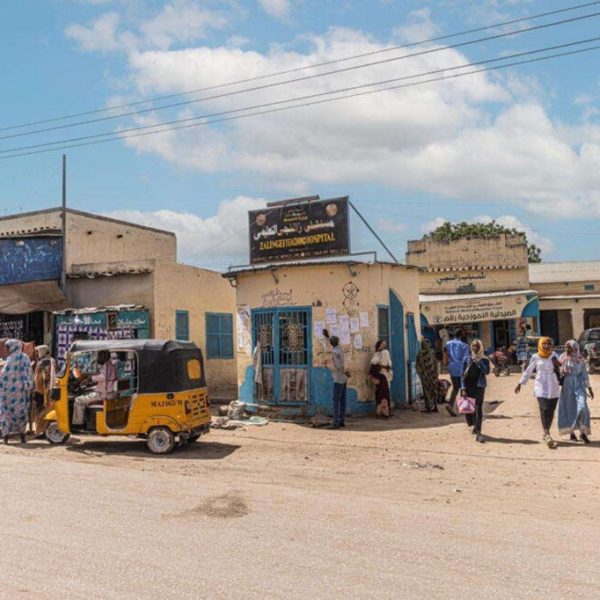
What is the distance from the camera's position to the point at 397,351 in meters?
15.7

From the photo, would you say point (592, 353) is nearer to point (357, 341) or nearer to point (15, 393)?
point (357, 341)

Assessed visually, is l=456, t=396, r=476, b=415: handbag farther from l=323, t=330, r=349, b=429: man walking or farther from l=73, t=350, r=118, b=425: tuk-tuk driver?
l=73, t=350, r=118, b=425: tuk-tuk driver

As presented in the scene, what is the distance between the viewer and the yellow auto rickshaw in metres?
10.7

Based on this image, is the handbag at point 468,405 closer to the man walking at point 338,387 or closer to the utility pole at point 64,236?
the man walking at point 338,387

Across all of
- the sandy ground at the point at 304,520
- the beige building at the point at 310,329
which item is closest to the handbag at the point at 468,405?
the sandy ground at the point at 304,520

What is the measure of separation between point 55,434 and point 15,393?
4.15 ft

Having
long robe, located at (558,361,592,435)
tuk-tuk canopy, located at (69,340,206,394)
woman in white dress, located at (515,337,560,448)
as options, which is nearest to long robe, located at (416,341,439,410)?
long robe, located at (558,361,592,435)

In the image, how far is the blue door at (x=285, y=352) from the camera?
14695 millimetres

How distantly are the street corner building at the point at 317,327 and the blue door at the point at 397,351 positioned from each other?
2 centimetres

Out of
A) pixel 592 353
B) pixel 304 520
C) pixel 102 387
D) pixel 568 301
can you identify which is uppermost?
pixel 568 301

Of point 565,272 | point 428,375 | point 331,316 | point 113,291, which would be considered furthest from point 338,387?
point 565,272

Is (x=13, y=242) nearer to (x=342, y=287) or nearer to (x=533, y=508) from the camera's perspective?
(x=342, y=287)

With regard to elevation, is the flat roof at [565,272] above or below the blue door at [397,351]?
above

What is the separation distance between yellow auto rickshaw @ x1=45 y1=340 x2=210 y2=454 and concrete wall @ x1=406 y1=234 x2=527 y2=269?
64.7ft
